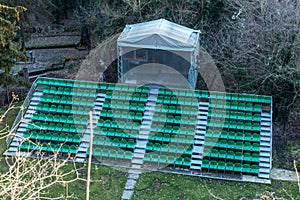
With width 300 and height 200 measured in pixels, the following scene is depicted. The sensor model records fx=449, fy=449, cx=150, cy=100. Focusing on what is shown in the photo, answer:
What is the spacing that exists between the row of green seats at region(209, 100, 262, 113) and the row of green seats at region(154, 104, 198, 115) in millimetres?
894

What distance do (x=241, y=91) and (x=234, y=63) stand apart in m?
1.48

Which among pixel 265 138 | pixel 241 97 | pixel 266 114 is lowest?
pixel 265 138

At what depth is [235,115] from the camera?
2061 cm

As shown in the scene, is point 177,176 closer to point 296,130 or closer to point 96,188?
point 96,188

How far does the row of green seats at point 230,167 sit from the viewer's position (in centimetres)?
1864

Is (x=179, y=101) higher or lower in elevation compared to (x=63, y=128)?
higher

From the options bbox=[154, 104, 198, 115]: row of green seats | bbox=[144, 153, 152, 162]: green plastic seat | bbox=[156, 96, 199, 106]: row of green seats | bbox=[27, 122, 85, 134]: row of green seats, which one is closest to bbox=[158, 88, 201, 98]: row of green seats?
bbox=[156, 96, 199, 106]: row of green seats

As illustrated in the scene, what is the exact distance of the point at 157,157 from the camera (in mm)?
19312

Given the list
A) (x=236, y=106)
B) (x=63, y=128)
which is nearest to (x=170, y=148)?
(x=236, y=106)

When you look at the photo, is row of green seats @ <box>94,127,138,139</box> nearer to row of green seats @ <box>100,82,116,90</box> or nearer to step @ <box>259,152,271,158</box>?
row of green seats @ <box>100,82,116,90</box>

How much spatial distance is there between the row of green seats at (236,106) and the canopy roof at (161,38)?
2.79m

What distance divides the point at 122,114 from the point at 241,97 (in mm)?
5680

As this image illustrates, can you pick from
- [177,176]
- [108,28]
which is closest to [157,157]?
[177,176]

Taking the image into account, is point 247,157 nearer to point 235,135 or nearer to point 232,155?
point 232,155
